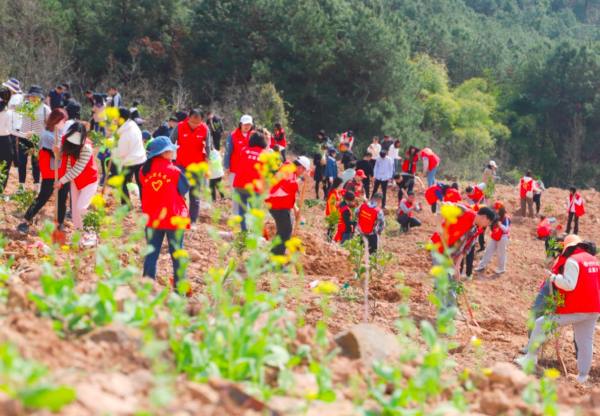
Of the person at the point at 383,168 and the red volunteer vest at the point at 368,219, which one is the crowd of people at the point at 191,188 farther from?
the person at the point at 383,168

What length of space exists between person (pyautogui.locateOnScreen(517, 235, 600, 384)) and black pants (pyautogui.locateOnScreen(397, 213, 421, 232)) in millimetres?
8470

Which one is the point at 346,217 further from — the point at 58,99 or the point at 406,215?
the point at 58,99

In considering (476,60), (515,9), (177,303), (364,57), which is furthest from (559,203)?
(515,9)

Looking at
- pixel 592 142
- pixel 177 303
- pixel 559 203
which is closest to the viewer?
pixel 177 303

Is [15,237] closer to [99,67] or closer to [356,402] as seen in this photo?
[356,402]

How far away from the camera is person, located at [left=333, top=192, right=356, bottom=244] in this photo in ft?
36.0

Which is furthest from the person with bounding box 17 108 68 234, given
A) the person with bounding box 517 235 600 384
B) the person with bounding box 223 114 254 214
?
the person with bounding box 517 235 600 384

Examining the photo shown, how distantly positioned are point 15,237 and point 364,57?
2642cm

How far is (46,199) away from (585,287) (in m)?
5.78

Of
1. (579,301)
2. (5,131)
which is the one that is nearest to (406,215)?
(5,131)

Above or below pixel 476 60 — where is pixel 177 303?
below

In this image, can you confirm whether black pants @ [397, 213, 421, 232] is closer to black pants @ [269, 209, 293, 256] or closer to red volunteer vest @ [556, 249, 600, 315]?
black pants @ [269, 209, 293, 256]

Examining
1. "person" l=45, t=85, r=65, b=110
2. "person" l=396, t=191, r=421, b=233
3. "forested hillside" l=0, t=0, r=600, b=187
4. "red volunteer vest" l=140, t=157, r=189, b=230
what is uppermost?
"forested hillside" l=0, t=0, r=600, b=187

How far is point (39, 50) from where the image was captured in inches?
1135
